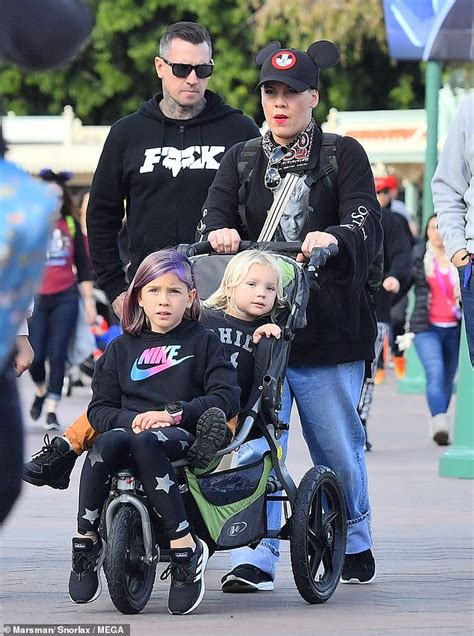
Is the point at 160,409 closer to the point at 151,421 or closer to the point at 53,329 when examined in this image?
the point at 151,421

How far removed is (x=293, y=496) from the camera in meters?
6.29

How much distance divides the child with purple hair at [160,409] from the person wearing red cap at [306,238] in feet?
1.15

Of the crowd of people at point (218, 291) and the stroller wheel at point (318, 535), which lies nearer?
the crowd of people at point (218, 291)

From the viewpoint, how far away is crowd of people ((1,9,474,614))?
19.7 ft

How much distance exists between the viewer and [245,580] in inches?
258

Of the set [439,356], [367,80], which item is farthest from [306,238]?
[367,80]

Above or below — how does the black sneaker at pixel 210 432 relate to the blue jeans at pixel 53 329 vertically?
above

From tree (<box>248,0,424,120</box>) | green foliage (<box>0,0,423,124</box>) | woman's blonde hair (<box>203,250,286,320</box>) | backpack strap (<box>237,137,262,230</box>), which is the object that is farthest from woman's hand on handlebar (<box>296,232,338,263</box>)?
green foliage (<box>0,0,423,124</box>)

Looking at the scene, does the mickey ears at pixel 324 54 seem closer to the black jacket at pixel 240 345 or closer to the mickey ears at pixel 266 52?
the mickey ears at pixel 266 52

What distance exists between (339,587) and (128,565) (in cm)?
119

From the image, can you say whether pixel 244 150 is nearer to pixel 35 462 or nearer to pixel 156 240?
pixel 156 240

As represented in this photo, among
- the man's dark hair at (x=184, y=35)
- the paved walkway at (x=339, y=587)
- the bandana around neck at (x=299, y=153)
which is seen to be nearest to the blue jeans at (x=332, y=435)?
the paved walkway at (x=339, y=587)

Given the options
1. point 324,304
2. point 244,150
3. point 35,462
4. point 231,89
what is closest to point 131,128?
point 244,150

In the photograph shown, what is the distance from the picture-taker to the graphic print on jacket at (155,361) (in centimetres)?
609
